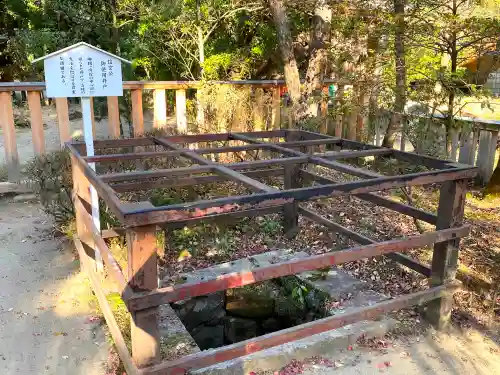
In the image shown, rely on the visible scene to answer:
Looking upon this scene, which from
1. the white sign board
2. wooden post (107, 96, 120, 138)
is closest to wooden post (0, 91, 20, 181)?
wooden post (107, 96, 120, 138)

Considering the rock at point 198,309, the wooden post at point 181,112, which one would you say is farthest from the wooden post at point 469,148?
the rock at point 198,309

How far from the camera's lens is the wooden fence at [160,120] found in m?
6.09

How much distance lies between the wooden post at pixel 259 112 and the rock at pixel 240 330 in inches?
138

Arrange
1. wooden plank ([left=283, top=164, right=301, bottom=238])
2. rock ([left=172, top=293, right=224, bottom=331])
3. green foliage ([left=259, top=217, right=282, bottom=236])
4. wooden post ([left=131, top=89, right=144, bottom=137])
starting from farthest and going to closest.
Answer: wooden post ([left=131, top=89, right=144, bottom=137]) → green foliage ([left=259, top=217, right=282, bottom=236]) → wooden plank ([left=283, top=164, right=301, bottom=238]) → rock ([left=172, top=293, right=224, bottom=331])

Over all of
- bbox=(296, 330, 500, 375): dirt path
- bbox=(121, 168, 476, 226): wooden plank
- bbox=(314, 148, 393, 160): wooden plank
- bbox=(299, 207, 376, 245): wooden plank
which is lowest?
bbox=(296, 330, 500, 375): dirt path

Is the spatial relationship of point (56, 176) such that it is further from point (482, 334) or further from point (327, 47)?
point (482, 334)

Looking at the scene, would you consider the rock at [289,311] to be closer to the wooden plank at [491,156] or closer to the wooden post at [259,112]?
the wooden post at [259,112]

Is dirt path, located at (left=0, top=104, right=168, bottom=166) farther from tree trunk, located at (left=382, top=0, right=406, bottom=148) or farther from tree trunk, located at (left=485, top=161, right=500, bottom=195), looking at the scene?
tree trunk, located at (left=485, top=161, right=500, bottom=195)

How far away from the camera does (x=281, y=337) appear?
2566 millimetres

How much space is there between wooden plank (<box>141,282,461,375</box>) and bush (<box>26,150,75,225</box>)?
292 cm

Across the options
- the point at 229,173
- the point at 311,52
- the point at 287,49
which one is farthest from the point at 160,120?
the point at 229,173

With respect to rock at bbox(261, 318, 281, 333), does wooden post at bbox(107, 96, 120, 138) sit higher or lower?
higher

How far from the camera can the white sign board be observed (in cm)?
370

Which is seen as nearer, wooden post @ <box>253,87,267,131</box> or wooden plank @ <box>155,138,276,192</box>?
wooden plank @ <box>155,138,276,192</box>
